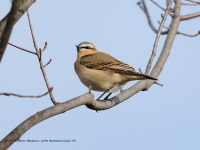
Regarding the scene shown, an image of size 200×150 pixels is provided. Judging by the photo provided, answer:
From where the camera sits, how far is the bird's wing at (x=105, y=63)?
26.4 ft

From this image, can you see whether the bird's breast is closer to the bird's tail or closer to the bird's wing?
the bird's wing

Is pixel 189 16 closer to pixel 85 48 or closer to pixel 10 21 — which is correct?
pixel 85 48

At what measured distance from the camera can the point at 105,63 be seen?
8.54 metres

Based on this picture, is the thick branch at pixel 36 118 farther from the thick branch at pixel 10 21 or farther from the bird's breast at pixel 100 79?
the bird's breast at pixel 100 79

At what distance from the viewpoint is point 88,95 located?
5.33 metres

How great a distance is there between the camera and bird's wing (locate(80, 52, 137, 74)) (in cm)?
805

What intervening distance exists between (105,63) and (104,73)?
37 centimetres

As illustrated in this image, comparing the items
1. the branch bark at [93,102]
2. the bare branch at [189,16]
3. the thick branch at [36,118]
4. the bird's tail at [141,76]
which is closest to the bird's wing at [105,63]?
the bird's tail at [141,76]

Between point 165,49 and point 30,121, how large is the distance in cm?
391

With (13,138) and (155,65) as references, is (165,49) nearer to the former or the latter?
(155,65)

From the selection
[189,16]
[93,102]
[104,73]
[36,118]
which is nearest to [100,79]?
[104,73]

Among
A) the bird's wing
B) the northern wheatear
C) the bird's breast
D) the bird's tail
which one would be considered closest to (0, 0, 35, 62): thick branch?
the bird's tail

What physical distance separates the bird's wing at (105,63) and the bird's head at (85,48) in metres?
0.44

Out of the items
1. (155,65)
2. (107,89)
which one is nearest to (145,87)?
(155,65)
